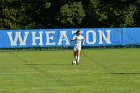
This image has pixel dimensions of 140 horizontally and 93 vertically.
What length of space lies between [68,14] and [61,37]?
7.36m

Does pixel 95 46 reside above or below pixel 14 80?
below

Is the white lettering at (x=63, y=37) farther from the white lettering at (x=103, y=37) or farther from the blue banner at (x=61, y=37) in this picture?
the white lettering at (x=103, y=37)

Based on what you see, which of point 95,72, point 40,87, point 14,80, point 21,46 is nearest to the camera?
point 40,87

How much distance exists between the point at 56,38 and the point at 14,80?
92.1 ft

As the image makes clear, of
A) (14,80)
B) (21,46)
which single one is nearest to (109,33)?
(21,46)

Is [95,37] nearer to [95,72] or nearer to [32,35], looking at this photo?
[32,35]

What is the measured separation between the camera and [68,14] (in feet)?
178

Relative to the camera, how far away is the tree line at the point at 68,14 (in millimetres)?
54719

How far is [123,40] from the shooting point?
158ft

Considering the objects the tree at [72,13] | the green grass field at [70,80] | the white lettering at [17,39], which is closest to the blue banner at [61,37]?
the white lettering at [17,39]

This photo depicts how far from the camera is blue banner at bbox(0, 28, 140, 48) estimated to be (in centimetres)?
4681

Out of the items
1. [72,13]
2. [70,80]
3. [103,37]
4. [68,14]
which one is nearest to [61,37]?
[103,37]

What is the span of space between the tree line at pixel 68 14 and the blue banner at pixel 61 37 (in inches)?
253

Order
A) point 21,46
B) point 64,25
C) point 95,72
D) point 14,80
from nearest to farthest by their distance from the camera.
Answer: point 14,80, point 95,72, point 21,46, point 64,25
